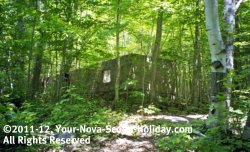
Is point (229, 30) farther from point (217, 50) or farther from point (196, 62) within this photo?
point (196, 62)

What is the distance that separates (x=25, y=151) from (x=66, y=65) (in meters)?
4.17

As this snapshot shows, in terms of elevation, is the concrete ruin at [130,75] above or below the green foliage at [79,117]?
above

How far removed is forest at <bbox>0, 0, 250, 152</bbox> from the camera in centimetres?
436

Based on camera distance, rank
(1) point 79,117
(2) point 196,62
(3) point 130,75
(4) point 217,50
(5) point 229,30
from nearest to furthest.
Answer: (4) point 217,50
(5) point 229,30
(1) point 79,117
(2) point 196,62
(3) point 130,75

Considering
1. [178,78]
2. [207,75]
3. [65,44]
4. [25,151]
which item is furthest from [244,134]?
[207,75]

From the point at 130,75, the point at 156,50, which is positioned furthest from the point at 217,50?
the point at 130,75

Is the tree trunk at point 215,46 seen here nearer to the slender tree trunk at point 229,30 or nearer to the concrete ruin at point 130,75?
the slender tree trunk at point 229,30

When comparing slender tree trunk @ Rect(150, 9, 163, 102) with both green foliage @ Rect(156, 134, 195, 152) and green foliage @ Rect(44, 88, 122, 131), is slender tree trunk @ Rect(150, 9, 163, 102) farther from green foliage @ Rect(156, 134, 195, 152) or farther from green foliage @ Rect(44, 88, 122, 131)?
green foliage @ Rect(156, 134, 195, 152)

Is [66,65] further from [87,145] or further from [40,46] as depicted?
[87,145]

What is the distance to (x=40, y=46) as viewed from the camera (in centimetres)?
991

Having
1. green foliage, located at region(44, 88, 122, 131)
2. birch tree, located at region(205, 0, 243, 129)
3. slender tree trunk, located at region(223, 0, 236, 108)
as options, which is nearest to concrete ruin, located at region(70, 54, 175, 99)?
green foliage, located at region(44, 88, 122, 131)

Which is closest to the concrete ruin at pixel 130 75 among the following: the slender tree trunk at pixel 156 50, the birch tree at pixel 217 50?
the slender tree trunk at pixel 156 50

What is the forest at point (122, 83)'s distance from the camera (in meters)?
4.36

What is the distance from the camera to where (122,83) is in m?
8.57
